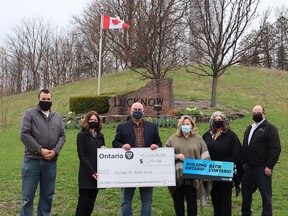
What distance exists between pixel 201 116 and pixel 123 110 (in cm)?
365

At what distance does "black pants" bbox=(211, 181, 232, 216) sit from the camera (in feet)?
18.0

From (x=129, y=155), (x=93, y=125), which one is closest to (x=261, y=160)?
(x=129, y=155)

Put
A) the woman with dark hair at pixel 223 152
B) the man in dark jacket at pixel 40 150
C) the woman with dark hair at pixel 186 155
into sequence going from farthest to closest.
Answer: the woman with dark hair at pixel 223 152, the woman with dark hair at pixel 186 155, the man in dark jacket at pixel 40 150

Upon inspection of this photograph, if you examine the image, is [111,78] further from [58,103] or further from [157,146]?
[157,146]

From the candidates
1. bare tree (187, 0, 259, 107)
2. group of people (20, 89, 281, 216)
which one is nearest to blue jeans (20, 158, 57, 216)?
group of people (20, 89, 281, 216)

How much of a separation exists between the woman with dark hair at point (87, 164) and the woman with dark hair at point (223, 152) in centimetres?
171

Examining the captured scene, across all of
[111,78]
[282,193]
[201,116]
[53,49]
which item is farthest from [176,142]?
[53,49]

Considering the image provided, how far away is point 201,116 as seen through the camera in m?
16.4

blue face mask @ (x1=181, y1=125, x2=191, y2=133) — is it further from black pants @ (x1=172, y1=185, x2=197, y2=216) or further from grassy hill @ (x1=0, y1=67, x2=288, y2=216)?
grassy hill @ (x1=0, y1=67, x2=288, y2=216)

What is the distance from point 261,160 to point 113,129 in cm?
1011

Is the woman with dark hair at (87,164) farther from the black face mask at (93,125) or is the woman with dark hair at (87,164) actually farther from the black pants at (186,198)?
the black pants at (186,198)

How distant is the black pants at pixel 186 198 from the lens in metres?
5.25

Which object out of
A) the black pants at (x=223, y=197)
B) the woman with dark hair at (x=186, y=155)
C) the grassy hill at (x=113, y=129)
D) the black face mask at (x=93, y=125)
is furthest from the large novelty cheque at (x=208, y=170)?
the black face mask at (x=93, y=125)

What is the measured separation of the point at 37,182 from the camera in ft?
17.1
